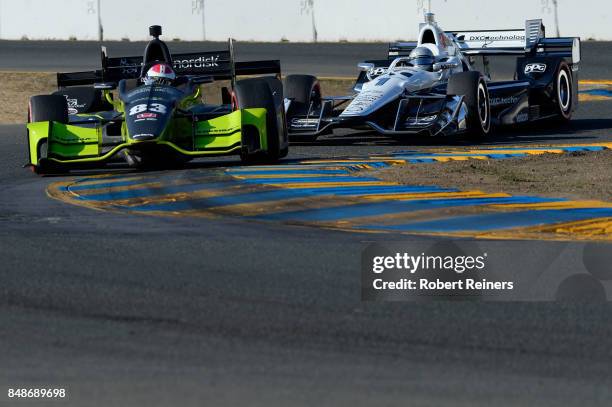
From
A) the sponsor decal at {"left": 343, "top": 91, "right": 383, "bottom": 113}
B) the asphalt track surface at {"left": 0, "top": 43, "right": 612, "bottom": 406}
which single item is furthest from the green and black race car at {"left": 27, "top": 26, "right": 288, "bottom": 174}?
the asphalt track surface at {"left": 0, "top": 43, "right": 612, "bottom": 406}

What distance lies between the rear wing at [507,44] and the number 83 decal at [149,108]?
554 cm

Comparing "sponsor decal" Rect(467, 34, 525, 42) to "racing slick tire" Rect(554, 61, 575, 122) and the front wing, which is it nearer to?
"racing slick tire" Rect(554, 61, 575, 122)

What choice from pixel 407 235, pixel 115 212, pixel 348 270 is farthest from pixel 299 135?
pixel 348 270

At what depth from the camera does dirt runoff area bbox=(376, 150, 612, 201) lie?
34.8 feet

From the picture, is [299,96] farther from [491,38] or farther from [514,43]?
[514,43]

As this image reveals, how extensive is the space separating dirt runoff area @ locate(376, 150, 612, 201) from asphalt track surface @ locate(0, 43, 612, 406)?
2.68 meters

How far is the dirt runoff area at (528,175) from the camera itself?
1061 centimetres

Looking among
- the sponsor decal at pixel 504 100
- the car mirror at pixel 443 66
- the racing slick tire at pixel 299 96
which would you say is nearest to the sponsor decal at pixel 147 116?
the racing slick tire at pixel 299 96

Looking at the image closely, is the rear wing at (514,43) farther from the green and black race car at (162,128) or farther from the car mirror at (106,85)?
the car mirror at (106,85)

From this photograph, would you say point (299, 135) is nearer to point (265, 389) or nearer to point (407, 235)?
point (407, 235)

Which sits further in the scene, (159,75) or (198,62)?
(198,62)

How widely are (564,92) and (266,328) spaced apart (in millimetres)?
12230

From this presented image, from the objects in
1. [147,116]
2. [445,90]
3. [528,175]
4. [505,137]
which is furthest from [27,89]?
[528,175]

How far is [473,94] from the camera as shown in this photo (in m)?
15.2
